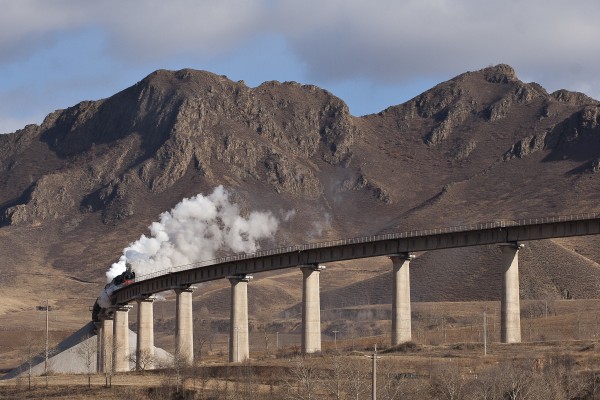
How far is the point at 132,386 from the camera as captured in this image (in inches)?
4995

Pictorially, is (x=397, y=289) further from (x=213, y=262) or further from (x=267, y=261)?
(x=213, y=262)

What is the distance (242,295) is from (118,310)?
27.1 m

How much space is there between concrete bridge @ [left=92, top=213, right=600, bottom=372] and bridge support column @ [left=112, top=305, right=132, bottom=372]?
164 mm

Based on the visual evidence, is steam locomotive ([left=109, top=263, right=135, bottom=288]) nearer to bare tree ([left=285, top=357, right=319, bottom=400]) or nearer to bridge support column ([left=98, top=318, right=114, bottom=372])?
bridge support column ([left=98, top=318, right=114, bottom=372])

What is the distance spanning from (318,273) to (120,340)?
31.8m

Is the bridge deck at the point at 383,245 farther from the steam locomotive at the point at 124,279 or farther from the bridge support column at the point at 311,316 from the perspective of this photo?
the steam locomotive at the point at 124,279

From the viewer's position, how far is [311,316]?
490 feet

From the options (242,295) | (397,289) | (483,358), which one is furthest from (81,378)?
(483,358)

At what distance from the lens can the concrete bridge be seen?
463ft

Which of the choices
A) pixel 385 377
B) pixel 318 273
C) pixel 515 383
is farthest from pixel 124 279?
pixel 515 383

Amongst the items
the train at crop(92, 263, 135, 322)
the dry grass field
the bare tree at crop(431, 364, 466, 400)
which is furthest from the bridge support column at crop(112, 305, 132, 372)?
the bare tree at crop(431, 364, 466, 400)

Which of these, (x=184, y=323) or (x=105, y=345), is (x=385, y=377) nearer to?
(x=184, y=323)

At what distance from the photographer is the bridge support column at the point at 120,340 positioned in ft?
550

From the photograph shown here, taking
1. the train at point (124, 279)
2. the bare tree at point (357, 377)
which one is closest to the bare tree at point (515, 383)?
the bare tree at point (357, 377)
